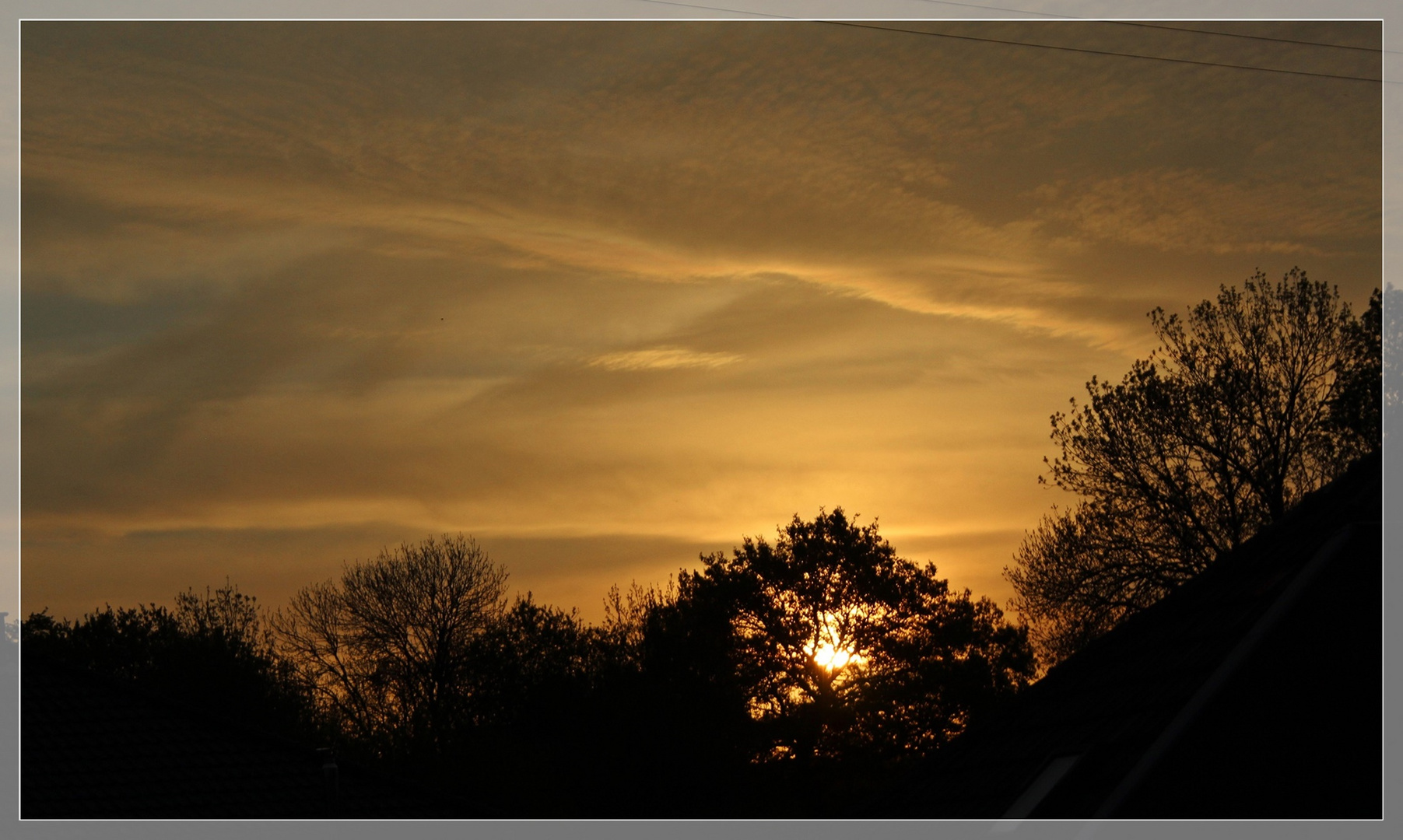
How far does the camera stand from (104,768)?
48.5 feet

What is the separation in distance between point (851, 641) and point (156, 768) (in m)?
29.2

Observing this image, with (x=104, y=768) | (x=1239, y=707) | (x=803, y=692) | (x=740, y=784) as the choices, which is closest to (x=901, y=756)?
(x=803, y=692)

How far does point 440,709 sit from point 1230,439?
1065 inches

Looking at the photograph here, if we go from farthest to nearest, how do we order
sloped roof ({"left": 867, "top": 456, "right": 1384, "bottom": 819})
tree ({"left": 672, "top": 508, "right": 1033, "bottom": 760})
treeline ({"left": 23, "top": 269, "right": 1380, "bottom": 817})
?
tree ({"left": 672, "top": 508, "right": 1033, "bottom": 760})
treeline ({"left": 23, "top": 269, "right": 1380, "bottom": 817})
sloped roof ({"left": 867, "top": 456, "right": 1384, "bottom": 819})

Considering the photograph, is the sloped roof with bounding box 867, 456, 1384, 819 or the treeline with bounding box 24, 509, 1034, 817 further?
the treeline with bounding box 24, 509, 1034, 817

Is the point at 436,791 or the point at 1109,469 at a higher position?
the point at 1109,469

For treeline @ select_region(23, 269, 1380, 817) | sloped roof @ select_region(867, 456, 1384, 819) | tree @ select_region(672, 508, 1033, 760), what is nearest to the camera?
sloped roof @ select_region(867, 456, 1384, 819)

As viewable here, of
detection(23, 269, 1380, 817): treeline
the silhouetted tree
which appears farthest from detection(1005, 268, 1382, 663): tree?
the silhouetted tree

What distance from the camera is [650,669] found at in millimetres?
35594

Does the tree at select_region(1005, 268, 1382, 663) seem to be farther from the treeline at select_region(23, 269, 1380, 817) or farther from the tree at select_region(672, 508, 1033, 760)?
the tree at select_region(672, 508, 1033, 760)

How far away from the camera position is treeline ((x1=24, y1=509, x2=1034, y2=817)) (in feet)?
111

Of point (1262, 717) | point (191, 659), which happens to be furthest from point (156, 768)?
point (191, 659)

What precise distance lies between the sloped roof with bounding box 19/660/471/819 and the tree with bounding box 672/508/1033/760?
21.5 meters

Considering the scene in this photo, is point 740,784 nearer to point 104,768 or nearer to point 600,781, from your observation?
point 600,781
